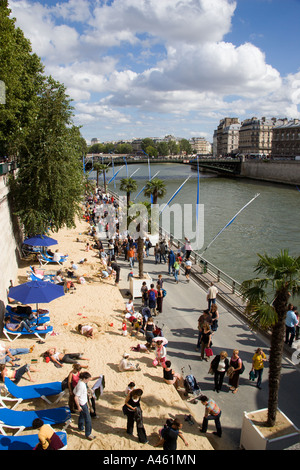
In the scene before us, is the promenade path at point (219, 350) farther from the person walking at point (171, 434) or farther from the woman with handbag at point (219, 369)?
the person walking at point (171, 434)

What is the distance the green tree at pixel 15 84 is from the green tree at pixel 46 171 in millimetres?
494

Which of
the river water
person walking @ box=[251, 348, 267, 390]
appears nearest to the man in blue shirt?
person walking @ box=[251, 348, 267, 390]

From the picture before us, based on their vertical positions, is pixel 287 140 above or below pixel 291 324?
above

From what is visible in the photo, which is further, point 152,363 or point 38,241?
point 38,241

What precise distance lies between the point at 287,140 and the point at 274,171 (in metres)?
39.9

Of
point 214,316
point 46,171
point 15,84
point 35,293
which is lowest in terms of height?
point 214,316

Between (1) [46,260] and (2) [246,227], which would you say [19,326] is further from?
(2) [246,227]

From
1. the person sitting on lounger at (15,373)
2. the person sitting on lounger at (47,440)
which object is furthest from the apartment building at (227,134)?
the person sitting on lounger at (47,440)

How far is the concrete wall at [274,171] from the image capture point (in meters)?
66.7

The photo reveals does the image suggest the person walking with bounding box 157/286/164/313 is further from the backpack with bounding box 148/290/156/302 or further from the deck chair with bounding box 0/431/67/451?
the deck chair with bounding box 0/431/67/451

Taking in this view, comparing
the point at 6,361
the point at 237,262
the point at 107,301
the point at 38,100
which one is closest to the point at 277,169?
the point at 237,262

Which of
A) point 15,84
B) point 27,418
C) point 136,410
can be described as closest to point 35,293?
point 27,418

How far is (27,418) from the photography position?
6.17 m
